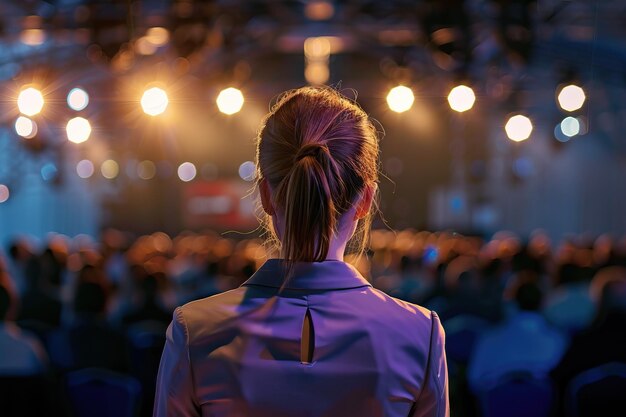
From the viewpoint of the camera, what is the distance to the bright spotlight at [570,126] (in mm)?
10469

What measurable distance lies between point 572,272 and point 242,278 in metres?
2.96

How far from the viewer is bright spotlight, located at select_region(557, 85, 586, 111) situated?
8242 mm

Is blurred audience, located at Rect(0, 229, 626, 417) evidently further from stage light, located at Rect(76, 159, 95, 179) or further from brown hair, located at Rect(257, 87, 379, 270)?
stage light, located at Rect(76, 159, 95, 179)

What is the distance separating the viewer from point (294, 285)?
128 cm

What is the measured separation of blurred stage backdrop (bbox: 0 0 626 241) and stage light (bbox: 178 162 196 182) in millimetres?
104

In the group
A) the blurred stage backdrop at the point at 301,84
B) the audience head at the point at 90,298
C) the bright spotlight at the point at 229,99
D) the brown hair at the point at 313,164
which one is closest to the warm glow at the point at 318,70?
the blurred stage backdrop at the point at 301,84

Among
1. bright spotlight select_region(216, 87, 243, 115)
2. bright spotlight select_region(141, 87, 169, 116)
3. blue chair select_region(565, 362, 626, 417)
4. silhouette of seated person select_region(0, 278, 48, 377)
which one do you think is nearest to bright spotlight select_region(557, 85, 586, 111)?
bright spotlight select_region(216, 87, 243, 115)

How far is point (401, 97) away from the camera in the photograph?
7.74m

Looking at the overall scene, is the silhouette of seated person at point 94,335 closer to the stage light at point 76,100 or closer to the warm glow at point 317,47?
the stage light at point 76,100

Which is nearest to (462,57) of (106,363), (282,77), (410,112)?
(106,363)

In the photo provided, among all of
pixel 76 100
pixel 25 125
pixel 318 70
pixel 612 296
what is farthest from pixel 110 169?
pixel 612 296

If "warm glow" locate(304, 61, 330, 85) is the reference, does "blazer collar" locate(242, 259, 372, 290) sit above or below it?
below

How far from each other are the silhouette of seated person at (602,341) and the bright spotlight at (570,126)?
5.87m

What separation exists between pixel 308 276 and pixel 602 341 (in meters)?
3.98
